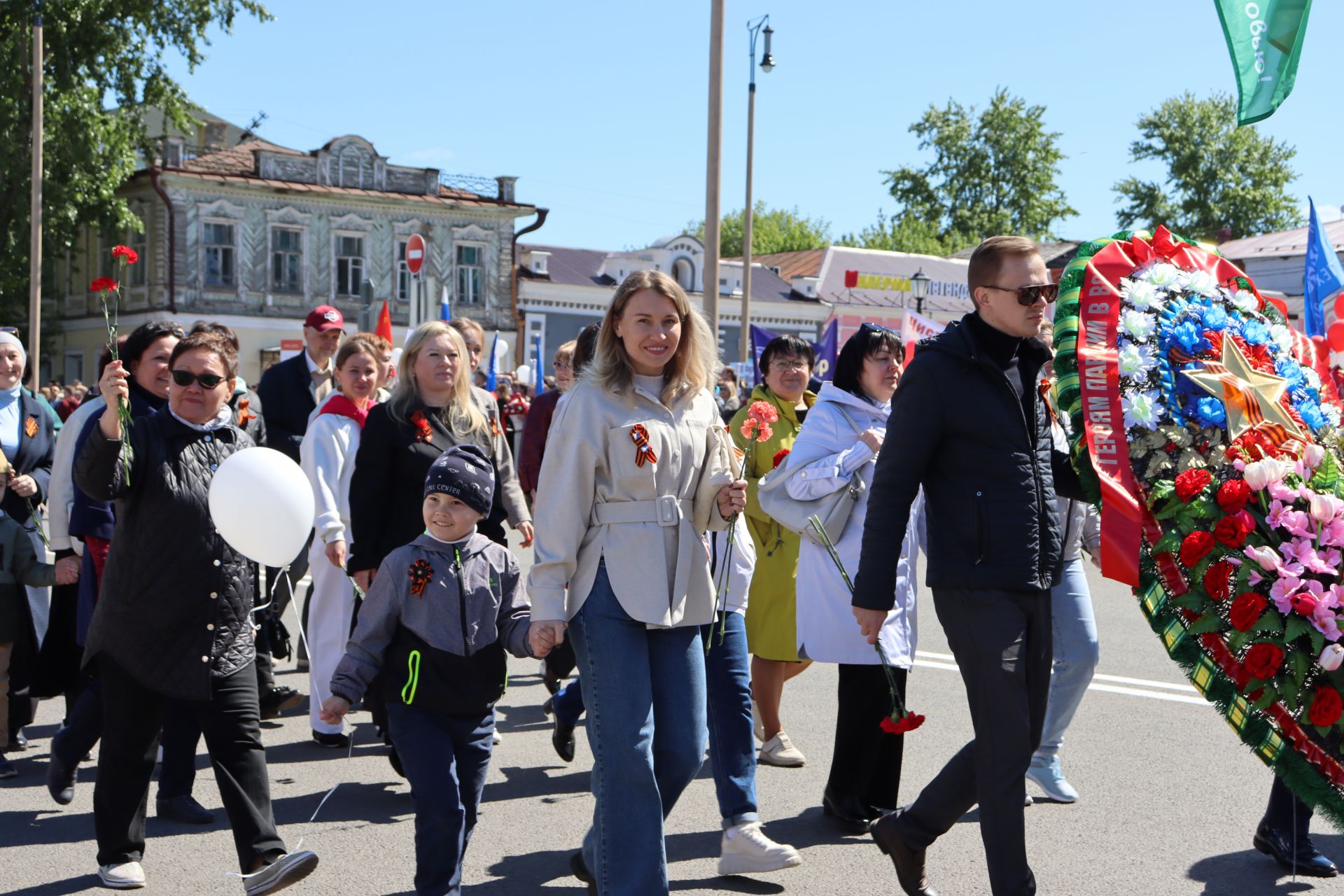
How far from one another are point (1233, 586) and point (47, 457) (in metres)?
5.41

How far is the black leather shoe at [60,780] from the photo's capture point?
226 inches

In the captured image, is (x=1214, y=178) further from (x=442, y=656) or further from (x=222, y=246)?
(x=442, y=656)

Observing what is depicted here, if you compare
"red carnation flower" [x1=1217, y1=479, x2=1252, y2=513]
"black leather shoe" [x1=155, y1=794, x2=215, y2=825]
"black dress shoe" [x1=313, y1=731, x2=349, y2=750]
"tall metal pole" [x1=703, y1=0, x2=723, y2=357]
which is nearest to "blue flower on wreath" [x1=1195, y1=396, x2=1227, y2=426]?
"red carnation flower" [x1=1217, y1=479, x2=1252, y2=513]

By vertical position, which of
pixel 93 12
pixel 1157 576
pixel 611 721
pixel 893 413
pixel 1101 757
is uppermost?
pixel 93 12

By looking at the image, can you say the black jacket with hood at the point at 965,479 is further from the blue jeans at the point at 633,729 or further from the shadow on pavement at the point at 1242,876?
the shadow on pavement at the point at 1242,876

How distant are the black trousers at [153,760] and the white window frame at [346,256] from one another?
124ft

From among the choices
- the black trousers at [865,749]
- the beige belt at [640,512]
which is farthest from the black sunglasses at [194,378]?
the black trousers at [865,749]

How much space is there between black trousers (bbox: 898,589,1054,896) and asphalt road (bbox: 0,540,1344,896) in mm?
716

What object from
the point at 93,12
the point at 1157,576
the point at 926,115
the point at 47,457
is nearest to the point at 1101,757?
the point at 1157,576

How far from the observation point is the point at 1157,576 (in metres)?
4.09

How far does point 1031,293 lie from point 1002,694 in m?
1.15

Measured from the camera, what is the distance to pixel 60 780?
577 centimetres

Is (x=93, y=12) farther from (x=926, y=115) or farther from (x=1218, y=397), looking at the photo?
(x=926, y=115)

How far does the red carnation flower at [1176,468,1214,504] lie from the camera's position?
13.1 feet
